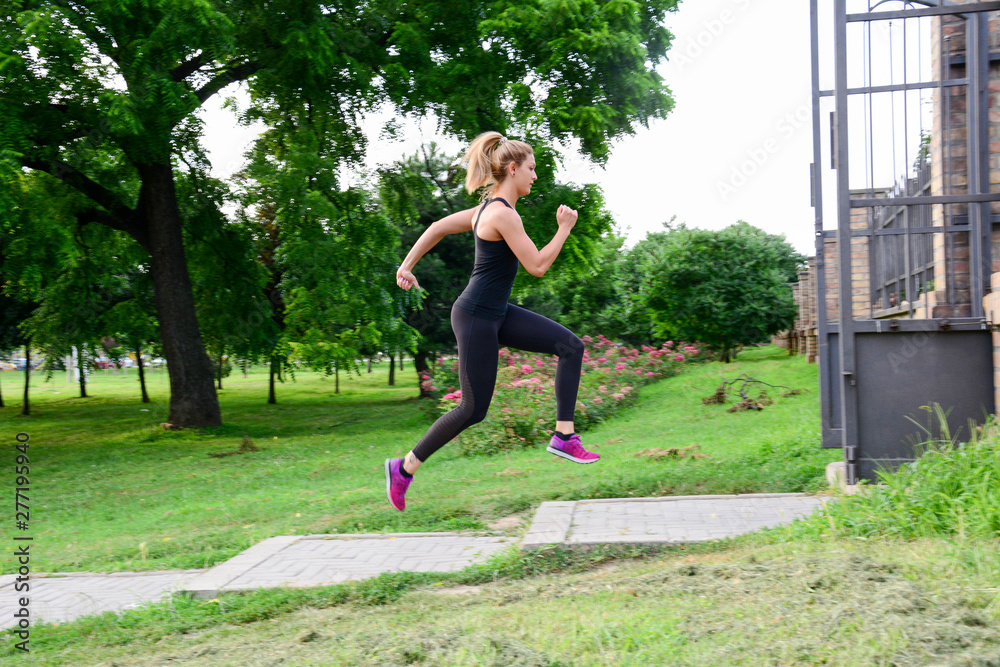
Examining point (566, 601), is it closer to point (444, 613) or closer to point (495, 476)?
point (444, 613)

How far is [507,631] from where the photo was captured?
3.96 m

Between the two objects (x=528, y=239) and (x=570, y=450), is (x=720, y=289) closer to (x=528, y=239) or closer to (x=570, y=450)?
(x=570, y=450)

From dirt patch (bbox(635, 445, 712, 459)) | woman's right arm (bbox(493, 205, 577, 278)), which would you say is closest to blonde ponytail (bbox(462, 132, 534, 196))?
woman's right arm (bbox(493, 205, 577, 278))

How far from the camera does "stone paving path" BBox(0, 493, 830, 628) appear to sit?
577 centimetres

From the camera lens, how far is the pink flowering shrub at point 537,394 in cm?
1325

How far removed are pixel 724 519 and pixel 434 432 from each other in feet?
10.9

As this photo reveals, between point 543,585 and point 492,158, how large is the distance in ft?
8.94

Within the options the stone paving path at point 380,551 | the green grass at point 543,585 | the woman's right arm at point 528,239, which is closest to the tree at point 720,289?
the green grass at point 543,585

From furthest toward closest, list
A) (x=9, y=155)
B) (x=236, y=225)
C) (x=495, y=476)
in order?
(x=236, y=225), (x=9, y=155), (x=495, y=476)

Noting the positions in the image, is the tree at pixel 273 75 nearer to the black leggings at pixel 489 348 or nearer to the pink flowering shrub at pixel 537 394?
the pink flowering shrub at pixel 537 394

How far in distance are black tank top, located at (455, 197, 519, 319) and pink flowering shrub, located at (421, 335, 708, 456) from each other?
6.00 meters

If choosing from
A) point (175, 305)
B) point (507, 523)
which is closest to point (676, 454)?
point (507, 523)

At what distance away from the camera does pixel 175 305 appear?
1783 centimetres

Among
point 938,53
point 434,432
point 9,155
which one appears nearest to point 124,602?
point 434,432
